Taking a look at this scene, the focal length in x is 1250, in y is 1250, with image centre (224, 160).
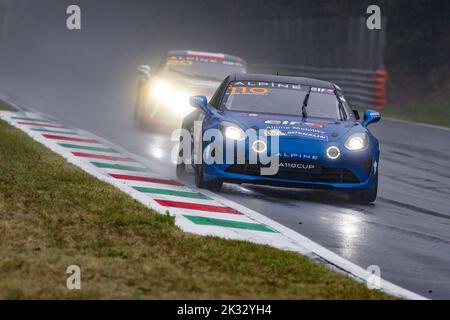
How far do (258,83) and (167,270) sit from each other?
275 inches

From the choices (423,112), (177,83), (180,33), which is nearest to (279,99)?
(177,83)

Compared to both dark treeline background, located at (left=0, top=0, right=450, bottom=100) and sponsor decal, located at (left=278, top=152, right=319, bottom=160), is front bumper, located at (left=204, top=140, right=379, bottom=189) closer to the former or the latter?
sponsor decal, located at (left=278, top=152, right=319, bottom=160)

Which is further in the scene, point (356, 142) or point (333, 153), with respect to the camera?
point (356, 142)

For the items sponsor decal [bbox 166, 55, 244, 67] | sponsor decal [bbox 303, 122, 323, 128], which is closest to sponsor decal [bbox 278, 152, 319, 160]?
sponsor decal [bbox 303, 122, 323, 128]

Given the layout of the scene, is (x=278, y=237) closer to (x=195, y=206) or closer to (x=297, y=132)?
(x=195, y=206)

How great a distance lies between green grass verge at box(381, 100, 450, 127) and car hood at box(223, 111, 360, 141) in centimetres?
1665

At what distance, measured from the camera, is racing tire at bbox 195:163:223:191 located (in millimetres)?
13258

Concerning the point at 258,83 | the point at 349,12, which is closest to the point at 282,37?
the point at 349,12

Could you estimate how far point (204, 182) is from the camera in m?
13.3

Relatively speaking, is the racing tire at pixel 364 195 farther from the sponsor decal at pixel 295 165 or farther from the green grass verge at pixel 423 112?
the green grass verge at pixel 423 112

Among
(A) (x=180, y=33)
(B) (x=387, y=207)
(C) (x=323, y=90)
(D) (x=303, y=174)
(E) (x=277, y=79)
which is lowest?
(A) (x=180, y=33)

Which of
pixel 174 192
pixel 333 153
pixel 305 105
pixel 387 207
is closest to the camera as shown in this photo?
pixel 174 192

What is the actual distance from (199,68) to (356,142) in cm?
922
